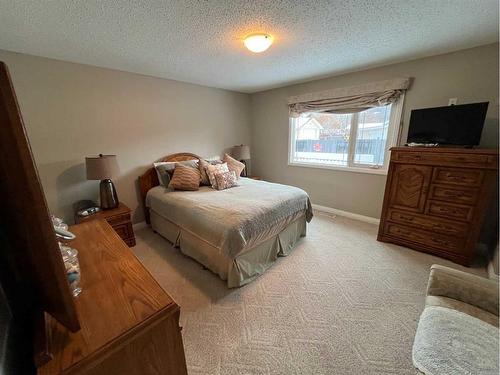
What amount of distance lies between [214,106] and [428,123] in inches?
126

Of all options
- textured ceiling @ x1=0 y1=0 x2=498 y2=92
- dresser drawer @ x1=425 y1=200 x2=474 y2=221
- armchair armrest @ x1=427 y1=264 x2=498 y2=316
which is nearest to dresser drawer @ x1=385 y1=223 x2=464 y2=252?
dresser drawer @ x1=425 y1=200 x2=474 y2=221

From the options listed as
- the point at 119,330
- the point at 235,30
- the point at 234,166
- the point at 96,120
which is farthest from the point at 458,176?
the point at 96,120

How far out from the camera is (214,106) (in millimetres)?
3885

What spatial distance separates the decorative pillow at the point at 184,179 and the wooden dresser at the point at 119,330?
192 cm

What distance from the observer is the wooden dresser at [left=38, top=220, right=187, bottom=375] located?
59 cm

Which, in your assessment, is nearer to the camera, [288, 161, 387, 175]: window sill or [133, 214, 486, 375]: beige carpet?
[133, 214, 486, 375]: beige carpet

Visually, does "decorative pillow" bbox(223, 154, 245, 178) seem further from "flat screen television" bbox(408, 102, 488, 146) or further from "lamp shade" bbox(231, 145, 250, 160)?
"flat screen television" bbox(408, 102, 488, 146)

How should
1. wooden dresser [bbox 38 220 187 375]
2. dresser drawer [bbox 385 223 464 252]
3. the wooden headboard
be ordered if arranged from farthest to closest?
the wooden headboard
dresser drawer [bbox 385 223 464 252]
wooden dresser [bbox 38 220 187 375]

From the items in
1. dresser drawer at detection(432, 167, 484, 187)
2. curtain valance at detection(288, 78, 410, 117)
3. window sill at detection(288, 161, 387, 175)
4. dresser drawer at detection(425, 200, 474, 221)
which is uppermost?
curtain valance at detection(288, 78, 410, 117)

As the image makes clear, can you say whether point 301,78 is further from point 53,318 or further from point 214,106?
point 53,318

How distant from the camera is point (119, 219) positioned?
8.29 ft

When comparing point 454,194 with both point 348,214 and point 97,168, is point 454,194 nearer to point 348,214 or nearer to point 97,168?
point 348,214

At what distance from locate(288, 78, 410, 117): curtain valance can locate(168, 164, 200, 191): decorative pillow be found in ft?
7.03

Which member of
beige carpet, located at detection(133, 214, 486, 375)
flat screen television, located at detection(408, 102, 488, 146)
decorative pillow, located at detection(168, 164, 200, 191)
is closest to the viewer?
beige carpet, located at detection(133, 214, 486, 375)
